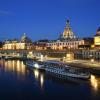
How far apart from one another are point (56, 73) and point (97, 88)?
34.8ft

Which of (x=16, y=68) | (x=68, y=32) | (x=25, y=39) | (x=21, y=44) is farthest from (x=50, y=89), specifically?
(x=25, y=39)

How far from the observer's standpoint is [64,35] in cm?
11725

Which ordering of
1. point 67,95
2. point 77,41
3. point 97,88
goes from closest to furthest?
point 67,95, point 97,88, point 77,41

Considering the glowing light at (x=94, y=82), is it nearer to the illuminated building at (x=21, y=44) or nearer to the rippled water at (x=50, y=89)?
the rippled water at (x=50, y=89)

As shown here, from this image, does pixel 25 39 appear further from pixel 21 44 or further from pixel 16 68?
pixel 16 68

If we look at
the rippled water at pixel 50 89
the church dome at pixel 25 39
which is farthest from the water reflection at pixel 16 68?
the church dome at pixel 25 39

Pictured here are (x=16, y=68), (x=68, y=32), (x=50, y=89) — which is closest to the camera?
(x=50, y=89)

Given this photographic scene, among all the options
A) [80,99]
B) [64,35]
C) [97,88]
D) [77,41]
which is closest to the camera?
[80,99]

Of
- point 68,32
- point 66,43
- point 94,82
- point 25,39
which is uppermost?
point 68,32

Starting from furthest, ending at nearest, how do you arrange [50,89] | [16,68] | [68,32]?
[68,32] < [16,68] < [50,89]

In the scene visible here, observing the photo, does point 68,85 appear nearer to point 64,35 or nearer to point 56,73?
point 56,73

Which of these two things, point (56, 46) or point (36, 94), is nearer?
point (36, 94)

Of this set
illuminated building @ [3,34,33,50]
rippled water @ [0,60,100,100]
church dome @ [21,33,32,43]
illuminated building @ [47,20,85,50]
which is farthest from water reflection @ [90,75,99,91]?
church dome @ [21,33,32,43]

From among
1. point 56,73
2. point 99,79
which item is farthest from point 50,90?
point 56,73
